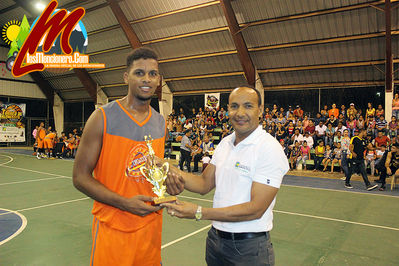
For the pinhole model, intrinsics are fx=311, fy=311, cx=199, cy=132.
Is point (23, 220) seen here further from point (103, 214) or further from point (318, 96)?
point (318, 96)

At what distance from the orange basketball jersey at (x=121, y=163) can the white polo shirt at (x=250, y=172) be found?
1.98 feet

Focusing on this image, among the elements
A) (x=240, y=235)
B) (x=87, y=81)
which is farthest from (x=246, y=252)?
(x=87, y=81)

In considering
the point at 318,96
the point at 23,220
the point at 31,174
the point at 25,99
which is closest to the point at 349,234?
the point at 23,220

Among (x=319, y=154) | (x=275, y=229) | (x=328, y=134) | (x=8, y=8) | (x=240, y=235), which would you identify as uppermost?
(x=8, y=8)

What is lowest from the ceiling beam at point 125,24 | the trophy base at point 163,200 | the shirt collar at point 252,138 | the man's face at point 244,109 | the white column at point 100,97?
the trophy base at point 163,200

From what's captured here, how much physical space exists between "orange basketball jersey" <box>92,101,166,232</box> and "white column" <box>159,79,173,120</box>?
67.8 feet

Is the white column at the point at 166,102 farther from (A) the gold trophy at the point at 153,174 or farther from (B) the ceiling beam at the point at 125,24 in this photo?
(A) the gold trophy at the point at 153,174

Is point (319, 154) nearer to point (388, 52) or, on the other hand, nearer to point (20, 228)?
point (388, 52)

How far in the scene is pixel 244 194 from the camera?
2180mm

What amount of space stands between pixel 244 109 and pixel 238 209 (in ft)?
2.32

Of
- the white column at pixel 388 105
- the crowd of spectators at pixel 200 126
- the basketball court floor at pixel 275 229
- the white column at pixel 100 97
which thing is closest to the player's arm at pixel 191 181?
the basketball court floor at pixel 275 229

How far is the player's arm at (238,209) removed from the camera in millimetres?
2004

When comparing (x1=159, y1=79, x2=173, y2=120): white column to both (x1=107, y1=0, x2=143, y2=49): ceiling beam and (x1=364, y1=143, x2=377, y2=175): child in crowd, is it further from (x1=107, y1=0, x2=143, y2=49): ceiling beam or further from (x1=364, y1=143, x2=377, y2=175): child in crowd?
(x1=364, y1=143, x2=377, y2=175): child in crowd

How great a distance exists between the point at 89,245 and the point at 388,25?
589 inches
